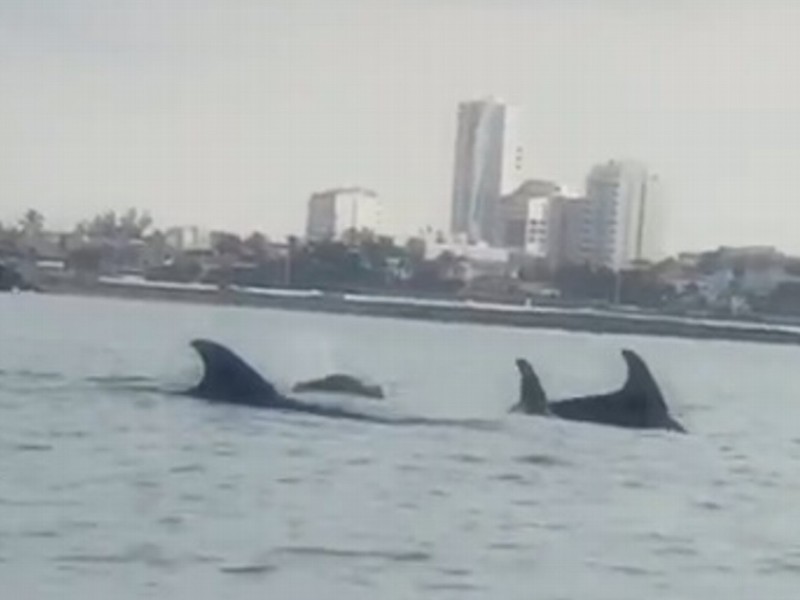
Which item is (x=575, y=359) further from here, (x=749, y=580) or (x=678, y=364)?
(x=749, y=580)

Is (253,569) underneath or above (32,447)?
underneath

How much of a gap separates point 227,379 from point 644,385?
0.52 m

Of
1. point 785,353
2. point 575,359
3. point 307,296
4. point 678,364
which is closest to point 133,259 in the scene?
point 307,296

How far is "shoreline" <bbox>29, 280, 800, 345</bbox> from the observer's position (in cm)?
203

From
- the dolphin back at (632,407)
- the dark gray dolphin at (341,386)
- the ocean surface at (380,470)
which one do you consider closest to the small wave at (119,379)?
the ocean surface at (380,470)

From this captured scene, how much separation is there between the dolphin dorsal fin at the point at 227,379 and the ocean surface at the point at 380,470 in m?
0.02

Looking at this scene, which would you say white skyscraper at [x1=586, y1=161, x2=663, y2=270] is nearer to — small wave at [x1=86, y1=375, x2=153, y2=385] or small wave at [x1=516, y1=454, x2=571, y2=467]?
small wave at [x1=516, y1=454, x2=571, y2=467]

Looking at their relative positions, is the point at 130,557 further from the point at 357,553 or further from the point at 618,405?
the point at 618,405

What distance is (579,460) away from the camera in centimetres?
201

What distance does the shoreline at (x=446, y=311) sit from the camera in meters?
2.03

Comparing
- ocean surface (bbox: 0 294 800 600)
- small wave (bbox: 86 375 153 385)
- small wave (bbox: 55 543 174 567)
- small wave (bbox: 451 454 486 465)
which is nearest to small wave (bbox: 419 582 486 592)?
ocean surface (bbox: 0 294 800 600)

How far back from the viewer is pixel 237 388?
A: 6.59 ft

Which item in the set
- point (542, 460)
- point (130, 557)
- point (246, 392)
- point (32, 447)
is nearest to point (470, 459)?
point (542, 460)

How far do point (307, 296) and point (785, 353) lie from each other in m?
0.61
